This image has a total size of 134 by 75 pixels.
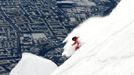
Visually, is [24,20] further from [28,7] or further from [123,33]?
[123,33]

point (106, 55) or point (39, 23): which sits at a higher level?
point (106, 55)

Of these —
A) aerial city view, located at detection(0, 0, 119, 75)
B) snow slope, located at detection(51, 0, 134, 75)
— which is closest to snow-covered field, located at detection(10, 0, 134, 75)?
snow slope, located at detection(51, 0, 134, 75)

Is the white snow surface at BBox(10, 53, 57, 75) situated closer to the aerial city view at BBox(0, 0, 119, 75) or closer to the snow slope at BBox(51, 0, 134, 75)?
the snow slope at BBox(51, 0, 134, 75)

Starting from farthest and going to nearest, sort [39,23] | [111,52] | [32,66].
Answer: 1. [39,23]
2. [32,66]
3. [111,52]

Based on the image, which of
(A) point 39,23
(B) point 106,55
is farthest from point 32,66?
(A) point 39,23

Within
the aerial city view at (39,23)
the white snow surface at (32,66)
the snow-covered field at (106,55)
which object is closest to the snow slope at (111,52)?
the snow-covered field at (106,55)

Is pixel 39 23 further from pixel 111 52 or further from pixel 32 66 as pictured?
pixel 111 52
